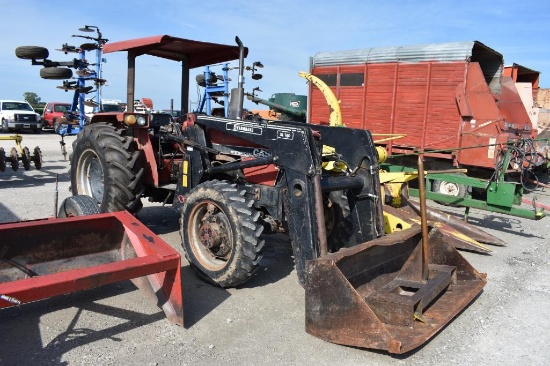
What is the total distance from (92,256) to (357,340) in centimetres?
246

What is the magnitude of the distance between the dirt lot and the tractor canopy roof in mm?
2454

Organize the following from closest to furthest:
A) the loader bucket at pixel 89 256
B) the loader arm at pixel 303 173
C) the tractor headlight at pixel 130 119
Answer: the loader bucket at pixel 89 256 → the loader arm at pixel 303 173 → the tractor headlight at pixel 130 119

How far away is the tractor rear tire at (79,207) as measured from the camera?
15.0 feet

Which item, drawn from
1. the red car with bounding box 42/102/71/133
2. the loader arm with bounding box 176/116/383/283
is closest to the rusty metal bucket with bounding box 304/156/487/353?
the loader arm with bounding box 176/116/383/283

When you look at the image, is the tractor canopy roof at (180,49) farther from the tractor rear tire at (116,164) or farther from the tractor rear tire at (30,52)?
the tractor rear tire at (30,52)

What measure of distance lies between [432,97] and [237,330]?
8.53 m

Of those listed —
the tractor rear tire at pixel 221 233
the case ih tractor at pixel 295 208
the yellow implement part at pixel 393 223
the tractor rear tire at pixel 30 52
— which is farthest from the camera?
the tractor rear tire at pixel 30 52

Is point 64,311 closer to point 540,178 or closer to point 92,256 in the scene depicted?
point 92,256

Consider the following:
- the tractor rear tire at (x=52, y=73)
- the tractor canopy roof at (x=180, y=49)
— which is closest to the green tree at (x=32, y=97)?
the tractor rear tire at (x=52, y=73)

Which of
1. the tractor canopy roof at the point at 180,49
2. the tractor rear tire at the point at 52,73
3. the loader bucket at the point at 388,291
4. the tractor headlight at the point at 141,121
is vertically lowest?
the loader bucket at the point at 388,291

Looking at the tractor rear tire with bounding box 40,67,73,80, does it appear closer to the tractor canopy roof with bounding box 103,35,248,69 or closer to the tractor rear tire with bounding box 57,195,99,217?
the tractor canopy roof with bounding box 103,35,248,69

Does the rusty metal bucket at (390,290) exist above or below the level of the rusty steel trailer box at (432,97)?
below

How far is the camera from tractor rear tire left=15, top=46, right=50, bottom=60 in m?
9.68

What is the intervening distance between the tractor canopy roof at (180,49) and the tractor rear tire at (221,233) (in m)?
1.75
